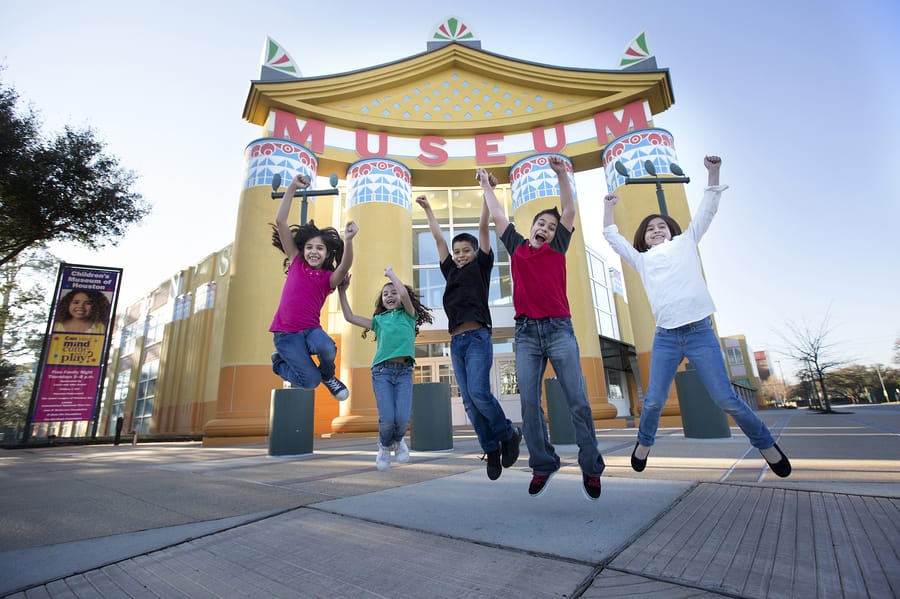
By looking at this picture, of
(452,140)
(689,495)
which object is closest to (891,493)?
(689,495)

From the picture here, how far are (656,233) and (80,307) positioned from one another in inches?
695

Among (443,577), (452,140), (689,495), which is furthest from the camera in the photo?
(452,140)

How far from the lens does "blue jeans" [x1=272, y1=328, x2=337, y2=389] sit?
12.6 feet

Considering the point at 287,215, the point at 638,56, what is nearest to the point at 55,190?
the point at 287,215

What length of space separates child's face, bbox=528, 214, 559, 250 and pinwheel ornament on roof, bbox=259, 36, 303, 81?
43.1 ft

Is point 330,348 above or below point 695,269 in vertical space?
below

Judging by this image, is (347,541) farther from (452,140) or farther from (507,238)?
(452,140)

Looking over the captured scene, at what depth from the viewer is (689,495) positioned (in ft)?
8.54

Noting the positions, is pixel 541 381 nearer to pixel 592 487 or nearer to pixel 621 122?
pixel 592 487

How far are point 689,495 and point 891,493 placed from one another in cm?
104

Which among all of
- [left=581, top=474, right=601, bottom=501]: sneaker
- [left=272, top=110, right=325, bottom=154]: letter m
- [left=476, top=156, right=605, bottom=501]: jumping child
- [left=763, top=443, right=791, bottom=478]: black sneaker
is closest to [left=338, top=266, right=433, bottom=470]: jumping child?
[left=476, top=156, right=605, bottom=501]: jumping child

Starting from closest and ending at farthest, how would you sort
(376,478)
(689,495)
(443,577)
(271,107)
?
(443,577), (689,495), (376,478), (271,107)

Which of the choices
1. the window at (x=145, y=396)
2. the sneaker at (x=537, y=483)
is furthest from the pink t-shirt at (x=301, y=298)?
the window at (x=145, y=396)

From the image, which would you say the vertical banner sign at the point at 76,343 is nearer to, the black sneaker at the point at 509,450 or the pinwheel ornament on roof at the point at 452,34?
the pinwheel ornament on roof at the point at 452,34
